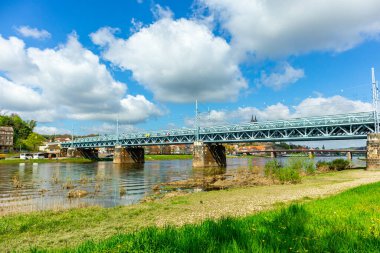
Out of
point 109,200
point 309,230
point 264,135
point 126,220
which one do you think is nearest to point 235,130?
point 264,135

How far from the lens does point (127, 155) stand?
119 metres

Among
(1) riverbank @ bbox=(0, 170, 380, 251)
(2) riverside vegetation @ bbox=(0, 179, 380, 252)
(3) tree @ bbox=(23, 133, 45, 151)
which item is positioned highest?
(3) tree @ bbox=(23, 133, 45, 151)

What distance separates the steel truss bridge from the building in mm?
46489

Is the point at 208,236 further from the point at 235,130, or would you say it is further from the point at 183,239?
the point at 235,130

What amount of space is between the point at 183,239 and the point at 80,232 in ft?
26.6

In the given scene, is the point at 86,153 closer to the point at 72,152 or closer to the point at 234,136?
the point at 72,152

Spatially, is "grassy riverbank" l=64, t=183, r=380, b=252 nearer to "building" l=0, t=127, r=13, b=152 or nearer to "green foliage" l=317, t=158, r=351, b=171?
"green foliage" l=317, t=158, r=351, b=171

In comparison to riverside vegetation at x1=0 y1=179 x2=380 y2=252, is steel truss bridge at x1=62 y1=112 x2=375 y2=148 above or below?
above

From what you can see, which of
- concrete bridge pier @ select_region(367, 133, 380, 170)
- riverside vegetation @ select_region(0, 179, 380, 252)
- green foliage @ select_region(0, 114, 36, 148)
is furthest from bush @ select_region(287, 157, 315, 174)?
green foliage @ select_region(0, 114, 36, 148)

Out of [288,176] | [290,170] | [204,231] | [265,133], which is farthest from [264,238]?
[265,133]

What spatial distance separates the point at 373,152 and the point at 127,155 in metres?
91.0

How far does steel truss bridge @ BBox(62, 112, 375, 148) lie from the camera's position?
6219 cm

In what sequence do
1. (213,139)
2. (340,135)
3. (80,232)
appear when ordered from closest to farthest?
(80,232)
(340,135)
(213,139)

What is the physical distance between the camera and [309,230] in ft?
24.4
